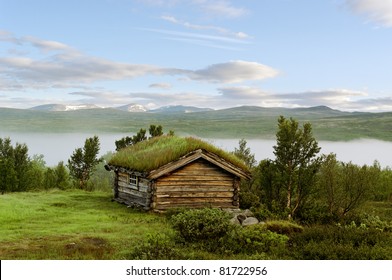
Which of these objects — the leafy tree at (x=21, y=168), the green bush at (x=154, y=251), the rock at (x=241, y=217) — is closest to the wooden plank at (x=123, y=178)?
the rock at (x=241, y=217)

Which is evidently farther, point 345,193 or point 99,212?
point 345,193

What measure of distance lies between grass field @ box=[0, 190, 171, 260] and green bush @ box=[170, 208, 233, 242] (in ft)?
5.60

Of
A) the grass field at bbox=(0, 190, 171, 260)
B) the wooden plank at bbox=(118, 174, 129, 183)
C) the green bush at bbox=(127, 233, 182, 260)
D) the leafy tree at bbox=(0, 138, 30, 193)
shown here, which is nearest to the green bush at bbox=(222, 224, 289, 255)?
the green bush at bbox=(127, 233, 182, 260)

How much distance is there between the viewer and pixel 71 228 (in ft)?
59.6

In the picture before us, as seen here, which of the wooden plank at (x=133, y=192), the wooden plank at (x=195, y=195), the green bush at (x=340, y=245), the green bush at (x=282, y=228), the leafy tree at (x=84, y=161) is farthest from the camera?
the leafy tree at (x=84, y=161)

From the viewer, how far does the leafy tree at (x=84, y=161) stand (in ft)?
146

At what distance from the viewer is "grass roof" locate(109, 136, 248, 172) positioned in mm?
24359

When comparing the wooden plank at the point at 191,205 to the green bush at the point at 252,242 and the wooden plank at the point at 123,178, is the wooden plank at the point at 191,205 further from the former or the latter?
the green bush at the point at 252,242

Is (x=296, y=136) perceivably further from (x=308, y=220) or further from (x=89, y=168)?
(x=89, y=168)

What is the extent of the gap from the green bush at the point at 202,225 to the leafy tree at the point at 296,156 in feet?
39.8

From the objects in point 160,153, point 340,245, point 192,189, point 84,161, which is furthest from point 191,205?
point 84,161

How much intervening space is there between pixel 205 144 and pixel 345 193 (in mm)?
9276

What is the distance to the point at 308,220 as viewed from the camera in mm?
26078
